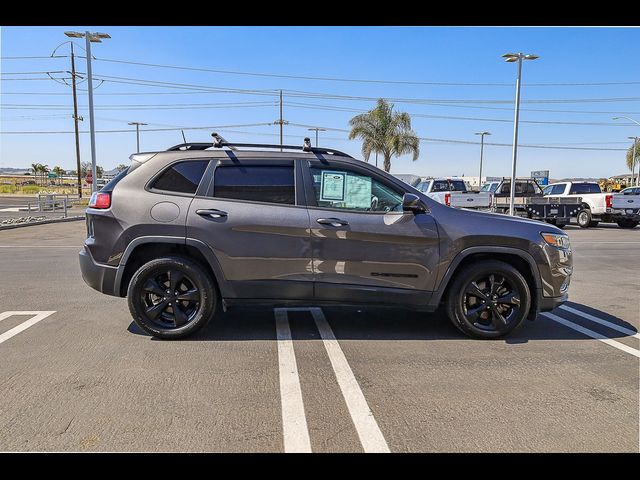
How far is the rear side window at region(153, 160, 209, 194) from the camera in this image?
4.39 meters

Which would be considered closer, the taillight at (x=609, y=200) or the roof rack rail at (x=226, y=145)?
the roof rack rail at (x=226, y=145)

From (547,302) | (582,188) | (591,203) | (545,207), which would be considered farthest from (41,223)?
(582,188)

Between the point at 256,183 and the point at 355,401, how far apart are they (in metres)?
2.34

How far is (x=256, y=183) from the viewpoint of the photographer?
4.41 m

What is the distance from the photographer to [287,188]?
4.40 m

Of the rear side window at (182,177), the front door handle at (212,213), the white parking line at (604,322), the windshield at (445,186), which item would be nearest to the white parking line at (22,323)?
the rear side window at (182,177)

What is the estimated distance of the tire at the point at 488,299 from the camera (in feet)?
14.4

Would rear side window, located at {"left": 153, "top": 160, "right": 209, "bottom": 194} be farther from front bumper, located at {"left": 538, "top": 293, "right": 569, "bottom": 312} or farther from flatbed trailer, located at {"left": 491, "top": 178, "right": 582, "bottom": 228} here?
flatbed trailer, located at {"left": 491, "top": 178, "right": 582, "bottom": 228}

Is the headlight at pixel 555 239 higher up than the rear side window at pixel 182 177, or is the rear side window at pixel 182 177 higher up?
the rear side window at pixel 182 177

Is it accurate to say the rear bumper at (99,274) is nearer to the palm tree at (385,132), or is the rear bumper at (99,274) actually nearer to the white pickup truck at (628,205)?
the white pickup truck at (628,205)

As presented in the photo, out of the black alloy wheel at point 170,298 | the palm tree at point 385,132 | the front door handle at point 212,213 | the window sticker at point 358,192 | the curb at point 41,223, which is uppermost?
the palm tree at point 385,132
